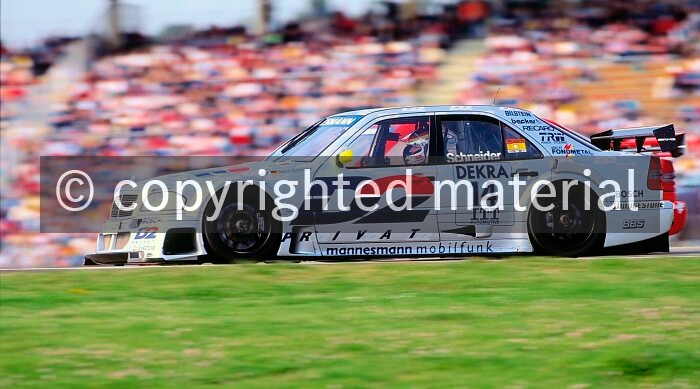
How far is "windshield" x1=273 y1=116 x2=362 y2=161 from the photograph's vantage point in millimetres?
9125

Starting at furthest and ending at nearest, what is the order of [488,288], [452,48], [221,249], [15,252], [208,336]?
[452,48], [15,252], [221,249], [488,288], [208,336]

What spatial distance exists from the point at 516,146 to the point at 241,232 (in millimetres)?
2361

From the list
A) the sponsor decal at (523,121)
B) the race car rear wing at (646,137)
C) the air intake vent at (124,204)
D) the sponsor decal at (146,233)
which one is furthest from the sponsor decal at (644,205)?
the air intake vent at (124,204)

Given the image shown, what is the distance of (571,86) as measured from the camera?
552 inches

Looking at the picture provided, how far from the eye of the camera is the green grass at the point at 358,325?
4895 millimetres

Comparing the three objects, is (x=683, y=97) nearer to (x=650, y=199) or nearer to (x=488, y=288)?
(x=650, y=199)

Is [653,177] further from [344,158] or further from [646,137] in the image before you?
[344,158]

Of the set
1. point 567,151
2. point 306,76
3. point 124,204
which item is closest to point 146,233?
point 124,204

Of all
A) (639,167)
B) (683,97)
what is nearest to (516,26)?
(683,97)

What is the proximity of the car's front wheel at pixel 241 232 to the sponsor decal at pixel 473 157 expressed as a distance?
1525 mm

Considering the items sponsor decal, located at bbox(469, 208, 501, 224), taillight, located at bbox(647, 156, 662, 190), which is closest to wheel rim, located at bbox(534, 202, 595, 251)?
sponsor decal, located at bbox(469, 208, 501, 224)

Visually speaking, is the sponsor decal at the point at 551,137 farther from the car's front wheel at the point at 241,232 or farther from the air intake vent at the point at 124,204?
the air intake vent at the point at 124,204

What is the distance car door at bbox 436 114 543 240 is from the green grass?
1.86ft

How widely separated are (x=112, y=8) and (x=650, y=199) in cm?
879
